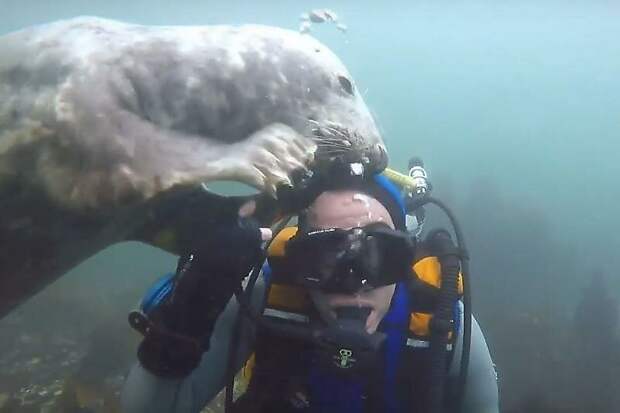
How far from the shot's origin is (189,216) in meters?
2.27

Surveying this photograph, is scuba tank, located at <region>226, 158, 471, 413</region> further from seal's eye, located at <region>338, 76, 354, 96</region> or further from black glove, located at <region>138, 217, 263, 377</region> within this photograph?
seal's eye, located at <region>338, 76, 354, 96</region>

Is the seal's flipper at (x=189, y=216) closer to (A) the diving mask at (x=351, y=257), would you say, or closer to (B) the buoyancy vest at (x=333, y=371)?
(A) the diving mask at (x=351, y=257)

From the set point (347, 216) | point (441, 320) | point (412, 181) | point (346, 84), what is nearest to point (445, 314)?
point (441, 320)

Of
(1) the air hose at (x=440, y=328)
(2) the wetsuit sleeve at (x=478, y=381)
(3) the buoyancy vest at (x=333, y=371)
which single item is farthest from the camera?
(2) the wetsuit sleeve at (x=478, y=381)

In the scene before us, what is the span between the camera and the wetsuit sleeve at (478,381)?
304cm

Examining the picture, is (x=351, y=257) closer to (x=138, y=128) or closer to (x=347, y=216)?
(x=347, y=216)

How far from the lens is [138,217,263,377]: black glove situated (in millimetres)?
2314

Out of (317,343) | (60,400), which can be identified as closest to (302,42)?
(317,343)

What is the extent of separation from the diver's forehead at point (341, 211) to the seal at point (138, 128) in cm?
36

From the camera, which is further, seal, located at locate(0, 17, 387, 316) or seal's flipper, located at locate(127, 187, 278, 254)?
seal's flipper, located at locate(127, 187, 278, 254)

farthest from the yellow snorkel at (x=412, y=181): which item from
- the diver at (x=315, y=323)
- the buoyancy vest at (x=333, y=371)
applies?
the buoyancy vest at (x=333, y=371)

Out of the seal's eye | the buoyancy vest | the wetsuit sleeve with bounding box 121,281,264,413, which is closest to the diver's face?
the buoyancy vest

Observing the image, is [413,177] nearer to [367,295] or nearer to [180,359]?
[367,295]

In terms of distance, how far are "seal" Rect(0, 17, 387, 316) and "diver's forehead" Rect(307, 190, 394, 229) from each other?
14.3 inches
